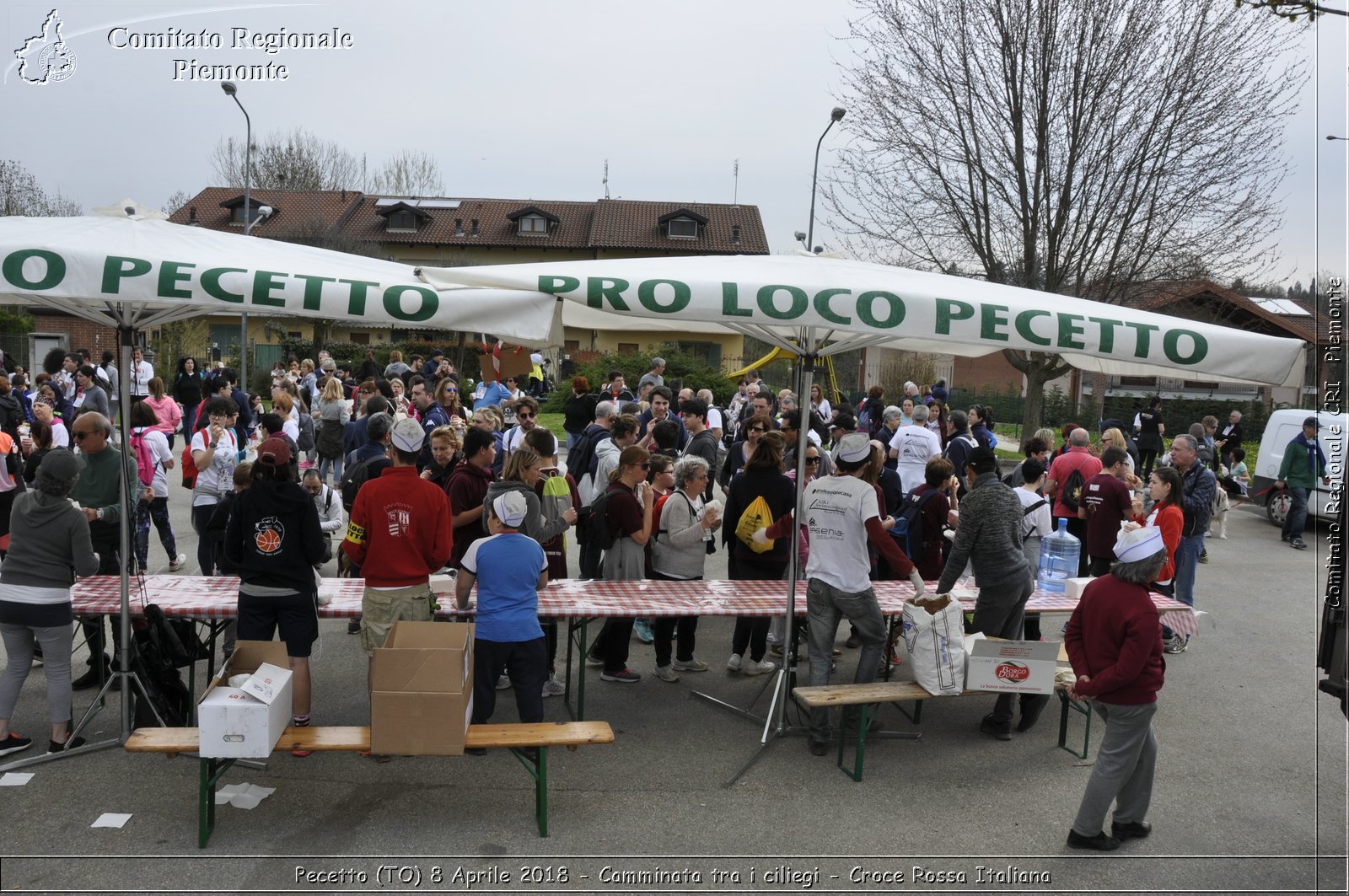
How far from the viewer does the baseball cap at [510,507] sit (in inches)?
202

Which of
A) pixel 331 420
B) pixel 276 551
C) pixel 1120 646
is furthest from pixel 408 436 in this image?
pixel 331 420

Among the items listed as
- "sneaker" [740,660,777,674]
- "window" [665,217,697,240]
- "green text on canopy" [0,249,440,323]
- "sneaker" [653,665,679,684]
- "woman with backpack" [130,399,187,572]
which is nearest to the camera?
"green text on canopy" [0,249,440,323]

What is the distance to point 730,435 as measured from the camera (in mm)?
17906

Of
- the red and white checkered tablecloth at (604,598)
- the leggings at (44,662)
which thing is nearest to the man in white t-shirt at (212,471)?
the red and white checkered tablecloth at (604,598)

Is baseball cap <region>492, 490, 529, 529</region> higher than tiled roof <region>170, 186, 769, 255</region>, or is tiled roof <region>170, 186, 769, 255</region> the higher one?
tiled roof <region>170, 186, 769, 255</region>

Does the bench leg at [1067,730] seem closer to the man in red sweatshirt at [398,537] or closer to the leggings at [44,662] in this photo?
the man in red sweatshirt at [398,537]

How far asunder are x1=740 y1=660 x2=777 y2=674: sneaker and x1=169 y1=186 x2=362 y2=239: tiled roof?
4329 centimetres

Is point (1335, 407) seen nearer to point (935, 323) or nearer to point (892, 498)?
point (935, 323)

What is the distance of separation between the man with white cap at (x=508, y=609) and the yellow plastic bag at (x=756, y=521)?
1.88 meters

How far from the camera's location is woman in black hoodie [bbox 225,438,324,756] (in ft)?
16.7

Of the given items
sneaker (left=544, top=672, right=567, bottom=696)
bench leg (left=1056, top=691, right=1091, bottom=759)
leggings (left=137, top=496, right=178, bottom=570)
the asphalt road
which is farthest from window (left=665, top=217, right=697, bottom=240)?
bench leg (left=1056, top=691, right=1091, bottom=759)

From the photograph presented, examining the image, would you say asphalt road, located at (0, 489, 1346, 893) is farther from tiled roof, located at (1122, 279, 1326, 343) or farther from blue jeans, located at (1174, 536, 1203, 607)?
tiled roof, located at (1122, 279, 1326, 343)

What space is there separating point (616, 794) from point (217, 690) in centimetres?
209

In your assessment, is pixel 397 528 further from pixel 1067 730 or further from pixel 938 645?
pixel 1067 730
